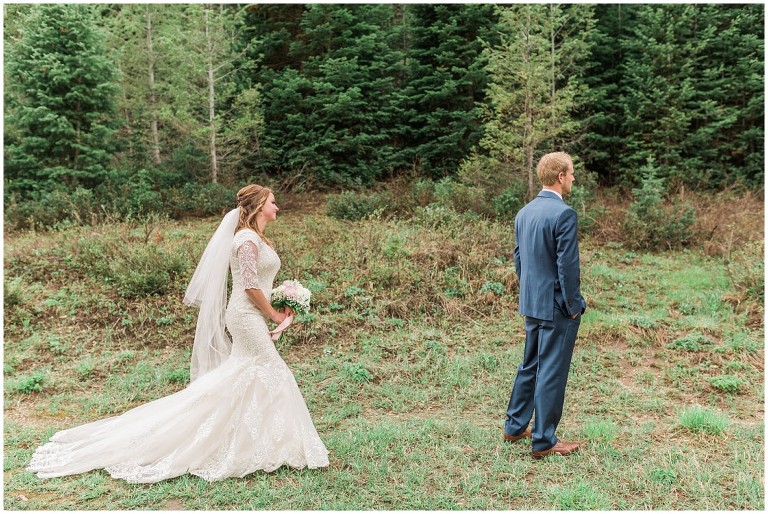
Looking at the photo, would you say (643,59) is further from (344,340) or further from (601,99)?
(344,340)

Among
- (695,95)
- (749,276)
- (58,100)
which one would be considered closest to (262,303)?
(749,276)

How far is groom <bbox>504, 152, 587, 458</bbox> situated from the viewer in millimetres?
4367

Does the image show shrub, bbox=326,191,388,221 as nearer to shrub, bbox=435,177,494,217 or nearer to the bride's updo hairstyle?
shrub, bbox=435,177,494,217

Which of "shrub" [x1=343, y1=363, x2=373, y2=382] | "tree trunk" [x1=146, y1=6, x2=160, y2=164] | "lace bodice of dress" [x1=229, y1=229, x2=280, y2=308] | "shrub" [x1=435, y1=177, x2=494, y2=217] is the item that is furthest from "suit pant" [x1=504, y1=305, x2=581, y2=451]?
"tree trunk" [x1=146, y1=6, x2=160, y2=164]

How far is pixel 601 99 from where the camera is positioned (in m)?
18.5

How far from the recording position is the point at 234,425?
446cm

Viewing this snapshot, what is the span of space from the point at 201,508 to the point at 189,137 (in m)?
15.0

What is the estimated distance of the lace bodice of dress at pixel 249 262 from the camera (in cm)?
445

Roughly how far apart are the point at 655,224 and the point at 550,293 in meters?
9.42

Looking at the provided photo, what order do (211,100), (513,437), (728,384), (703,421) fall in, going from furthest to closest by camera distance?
1. (211,100)
2. (728,384)
3. (703,421)
4. (513,437)

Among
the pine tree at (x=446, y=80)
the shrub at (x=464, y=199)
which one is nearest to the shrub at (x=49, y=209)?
the shrub at (x=464, y=199)

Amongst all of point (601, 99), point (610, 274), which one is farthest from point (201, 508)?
point (601, 99)

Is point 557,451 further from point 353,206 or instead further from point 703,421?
point 353,206

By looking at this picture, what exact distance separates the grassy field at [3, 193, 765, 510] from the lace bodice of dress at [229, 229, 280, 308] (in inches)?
48.5
